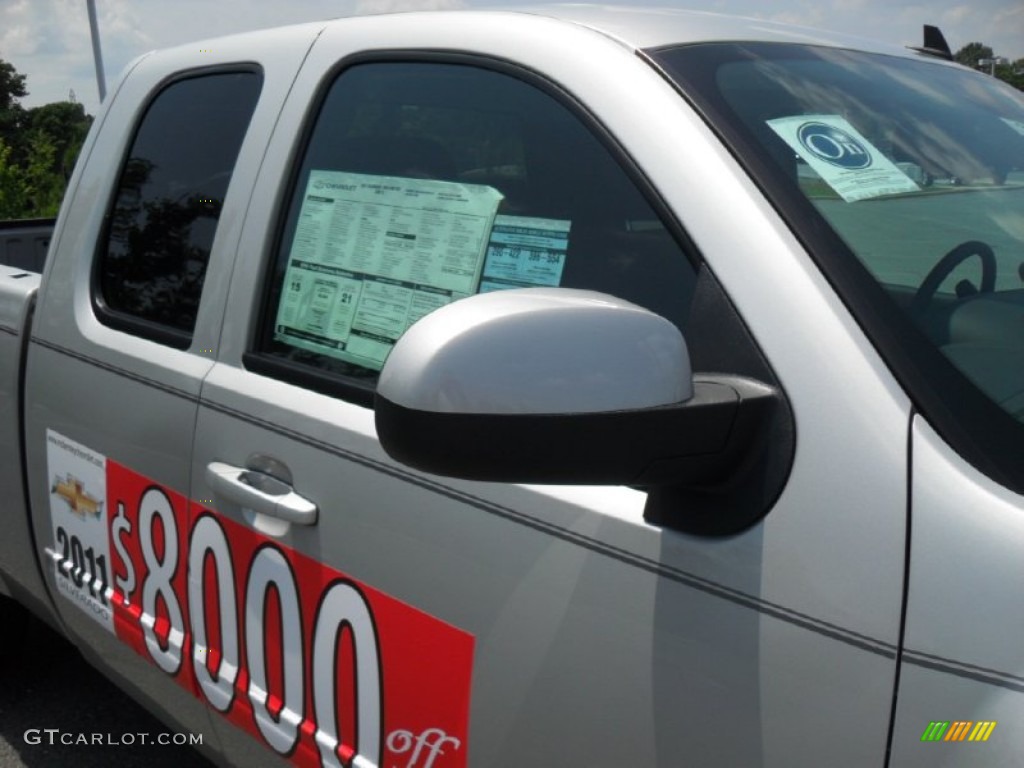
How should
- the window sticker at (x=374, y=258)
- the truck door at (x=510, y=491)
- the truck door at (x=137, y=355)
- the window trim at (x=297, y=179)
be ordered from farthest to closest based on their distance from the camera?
the truck door at (x=137, y=355) < the window sticker at (x=374, y=258) < the window trim at (x=297, y=179) < the truck door at (x=510, y=491)

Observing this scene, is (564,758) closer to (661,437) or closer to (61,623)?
(661,437)

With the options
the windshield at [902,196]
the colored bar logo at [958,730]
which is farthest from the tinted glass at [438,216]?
the colored bar logo at [958,730]

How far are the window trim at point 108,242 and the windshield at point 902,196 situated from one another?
1002mm

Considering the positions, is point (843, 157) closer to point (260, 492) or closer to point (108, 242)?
point (260, 492)

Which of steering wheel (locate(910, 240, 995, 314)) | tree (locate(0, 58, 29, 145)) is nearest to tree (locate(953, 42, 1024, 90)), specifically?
steering wheel (locate(910, 240, 995, 314))

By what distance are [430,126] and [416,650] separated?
0.82 meters

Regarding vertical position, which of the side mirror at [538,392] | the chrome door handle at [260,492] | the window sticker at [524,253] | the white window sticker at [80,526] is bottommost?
the white window sticker at [80,526]

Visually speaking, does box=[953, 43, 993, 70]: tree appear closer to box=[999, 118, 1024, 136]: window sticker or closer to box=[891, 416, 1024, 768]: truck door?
box=[999, 118, 1024, 136]: window sticker

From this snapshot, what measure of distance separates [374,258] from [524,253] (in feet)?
1.01

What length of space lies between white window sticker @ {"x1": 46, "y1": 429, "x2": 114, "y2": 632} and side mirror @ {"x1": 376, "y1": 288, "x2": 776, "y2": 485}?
1359mm

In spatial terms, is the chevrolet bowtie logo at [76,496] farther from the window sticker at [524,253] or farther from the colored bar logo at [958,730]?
the colored bar logo at [958,730]

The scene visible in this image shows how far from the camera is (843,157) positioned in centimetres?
151

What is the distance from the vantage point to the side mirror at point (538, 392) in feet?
3.76

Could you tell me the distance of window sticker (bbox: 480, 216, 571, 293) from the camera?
1.62m
